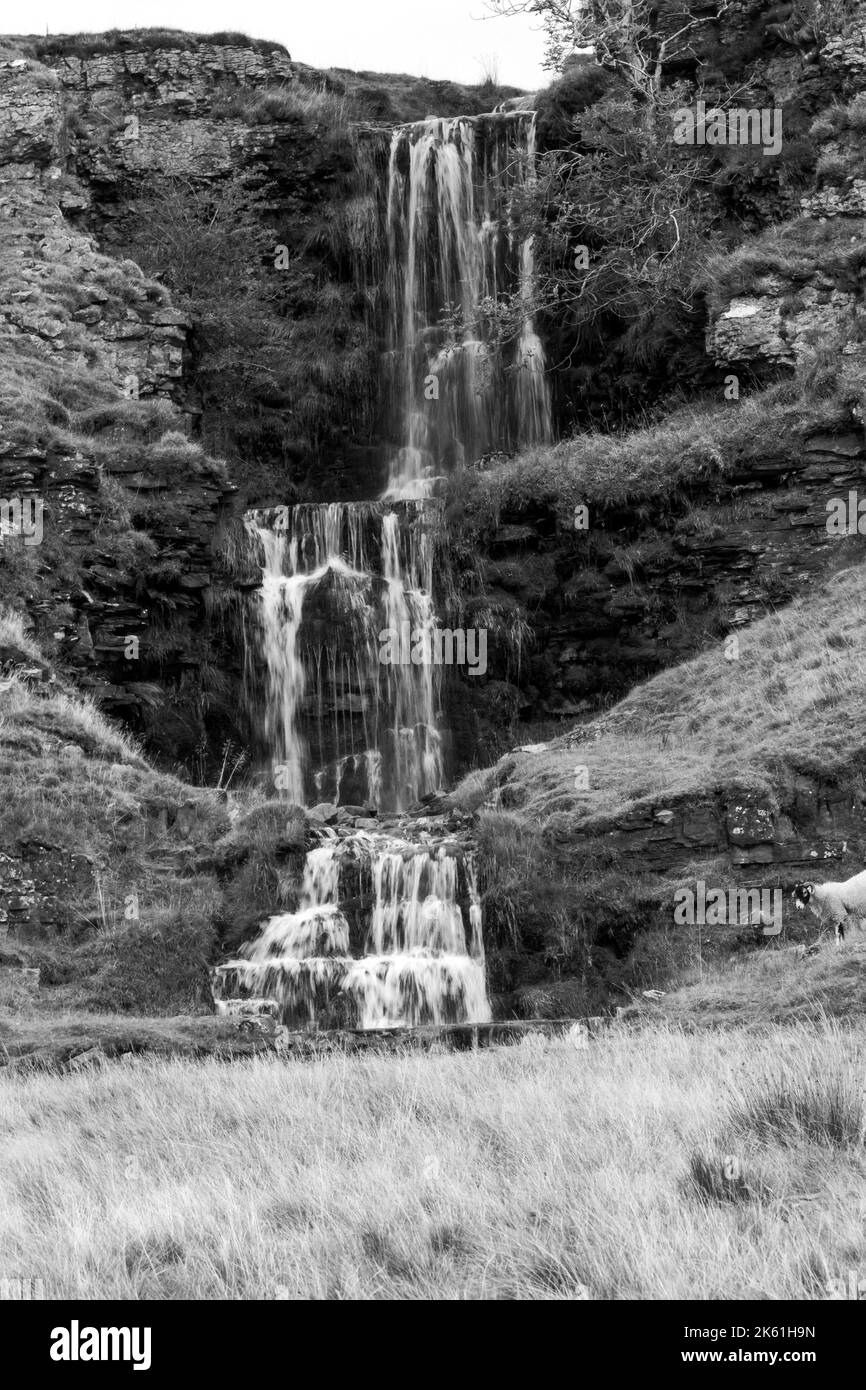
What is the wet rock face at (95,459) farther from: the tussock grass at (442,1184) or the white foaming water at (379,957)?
the tussock grass at (442,1184)

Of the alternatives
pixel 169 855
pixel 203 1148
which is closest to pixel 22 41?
pixel 169 855

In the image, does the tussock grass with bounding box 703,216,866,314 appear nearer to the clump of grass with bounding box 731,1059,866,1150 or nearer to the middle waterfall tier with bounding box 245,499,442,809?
the middle waterfall tier with bounding box 245,499,442,809

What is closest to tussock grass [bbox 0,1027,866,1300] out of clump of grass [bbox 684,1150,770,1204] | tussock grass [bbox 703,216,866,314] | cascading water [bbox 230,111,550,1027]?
clump of grass [bbox 684,1150,770,1204]

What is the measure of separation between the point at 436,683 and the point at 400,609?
4.65 feet

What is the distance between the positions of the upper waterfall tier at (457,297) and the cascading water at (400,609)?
4cm

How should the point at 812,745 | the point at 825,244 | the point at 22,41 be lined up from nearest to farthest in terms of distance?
1. the point at 812,745
2. the point at 825,244
3. the point at 22,41

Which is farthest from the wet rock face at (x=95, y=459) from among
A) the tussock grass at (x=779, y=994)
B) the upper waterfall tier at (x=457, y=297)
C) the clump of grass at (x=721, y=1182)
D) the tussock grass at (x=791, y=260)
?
the clump of grass at (x=721, y=1182)

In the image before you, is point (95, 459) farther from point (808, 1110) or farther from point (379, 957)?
point (808, 1110)

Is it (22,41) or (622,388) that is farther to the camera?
(22,41)

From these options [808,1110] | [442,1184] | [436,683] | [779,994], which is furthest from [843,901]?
[436,683]

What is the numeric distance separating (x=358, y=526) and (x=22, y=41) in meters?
20.3

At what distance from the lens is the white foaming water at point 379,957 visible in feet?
53.7
